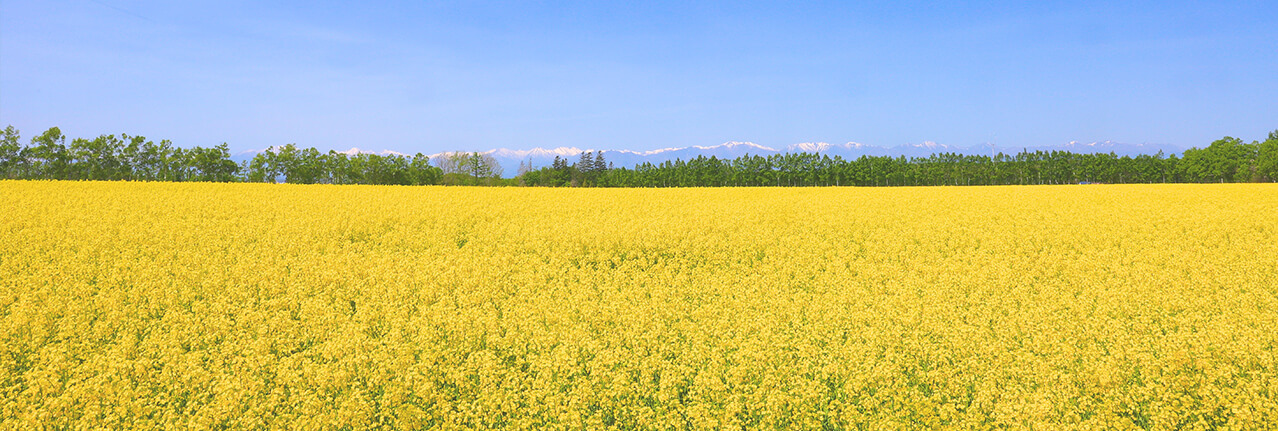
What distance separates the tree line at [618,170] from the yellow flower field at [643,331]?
2417 inches

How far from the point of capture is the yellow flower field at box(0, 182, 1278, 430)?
5223 mm

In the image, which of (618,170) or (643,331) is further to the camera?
(618,170)

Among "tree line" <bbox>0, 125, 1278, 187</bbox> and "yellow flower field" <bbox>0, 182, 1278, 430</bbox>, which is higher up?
"tree line" <bbox>0, 125, 1278, 187</bbox>

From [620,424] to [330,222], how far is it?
15.4 m

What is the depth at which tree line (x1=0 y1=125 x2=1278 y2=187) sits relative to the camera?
67.9m

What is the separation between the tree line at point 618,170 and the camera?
67875mm

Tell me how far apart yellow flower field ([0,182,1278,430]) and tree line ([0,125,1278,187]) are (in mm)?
61394

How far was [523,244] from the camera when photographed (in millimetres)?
14539

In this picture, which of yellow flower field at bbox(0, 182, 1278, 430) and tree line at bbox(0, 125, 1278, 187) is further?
tree line at bbox(0, 125, 1278, 187)

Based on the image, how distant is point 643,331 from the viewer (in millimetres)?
7137

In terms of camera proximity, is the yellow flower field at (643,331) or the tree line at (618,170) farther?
the tree line at (618,170)

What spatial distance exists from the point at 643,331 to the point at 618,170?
120 metres

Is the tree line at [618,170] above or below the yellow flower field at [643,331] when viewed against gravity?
above

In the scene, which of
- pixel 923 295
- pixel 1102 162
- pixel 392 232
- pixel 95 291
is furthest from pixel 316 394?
pixel 1102 162
